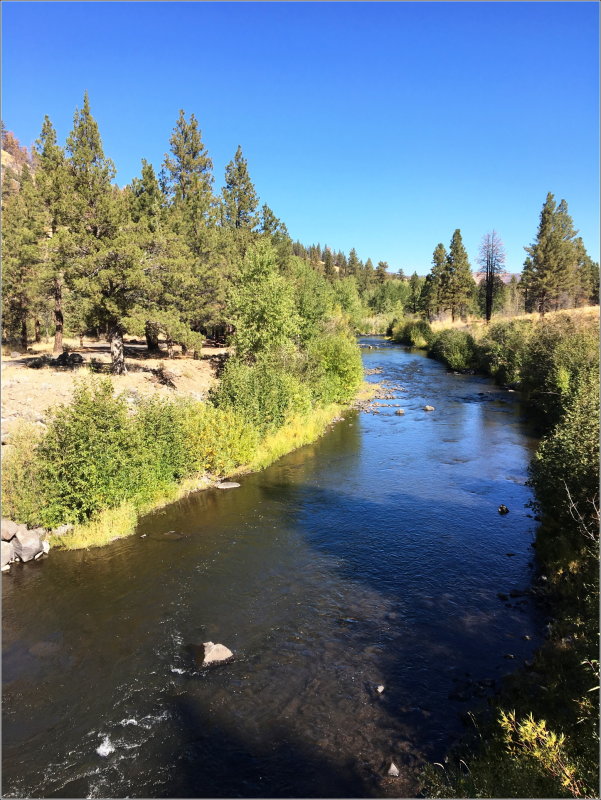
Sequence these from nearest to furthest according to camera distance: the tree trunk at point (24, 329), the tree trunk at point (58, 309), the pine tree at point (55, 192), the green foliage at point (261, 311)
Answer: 1. the pine tree at point (55, 192)
2. the tree trunk at point (58, 309)
3. the green foliage at point (261, 311)
4. the tree trunk at point (24, 329)

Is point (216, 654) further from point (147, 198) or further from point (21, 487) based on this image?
point (147, 198)

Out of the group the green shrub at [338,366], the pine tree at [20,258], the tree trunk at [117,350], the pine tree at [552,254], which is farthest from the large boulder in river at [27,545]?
the pine tree at [552,254]

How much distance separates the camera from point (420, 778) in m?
9.16

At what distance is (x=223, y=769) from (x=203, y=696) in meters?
1.99

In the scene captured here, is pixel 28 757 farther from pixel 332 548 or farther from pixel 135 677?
pixel 332 548

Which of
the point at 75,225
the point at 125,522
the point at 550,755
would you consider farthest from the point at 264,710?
the point at 75,225

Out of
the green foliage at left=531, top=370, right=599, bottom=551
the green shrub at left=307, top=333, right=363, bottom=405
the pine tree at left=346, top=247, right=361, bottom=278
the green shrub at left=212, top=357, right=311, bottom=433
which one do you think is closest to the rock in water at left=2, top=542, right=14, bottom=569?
the green shrub at left=212, top=357, right=311, bottom=433

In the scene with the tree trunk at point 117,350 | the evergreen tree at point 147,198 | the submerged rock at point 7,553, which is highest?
the evergreen tree at point 147,198

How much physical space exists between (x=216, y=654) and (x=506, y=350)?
53289 millimetres

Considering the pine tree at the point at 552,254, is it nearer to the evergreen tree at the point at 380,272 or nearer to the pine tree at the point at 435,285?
the pine tree at the point at 435,285

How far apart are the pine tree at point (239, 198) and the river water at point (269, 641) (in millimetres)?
41299

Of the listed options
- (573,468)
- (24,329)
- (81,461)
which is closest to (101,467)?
(81,461)

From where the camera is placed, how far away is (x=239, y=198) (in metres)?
55.8

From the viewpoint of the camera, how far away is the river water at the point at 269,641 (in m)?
9.79
